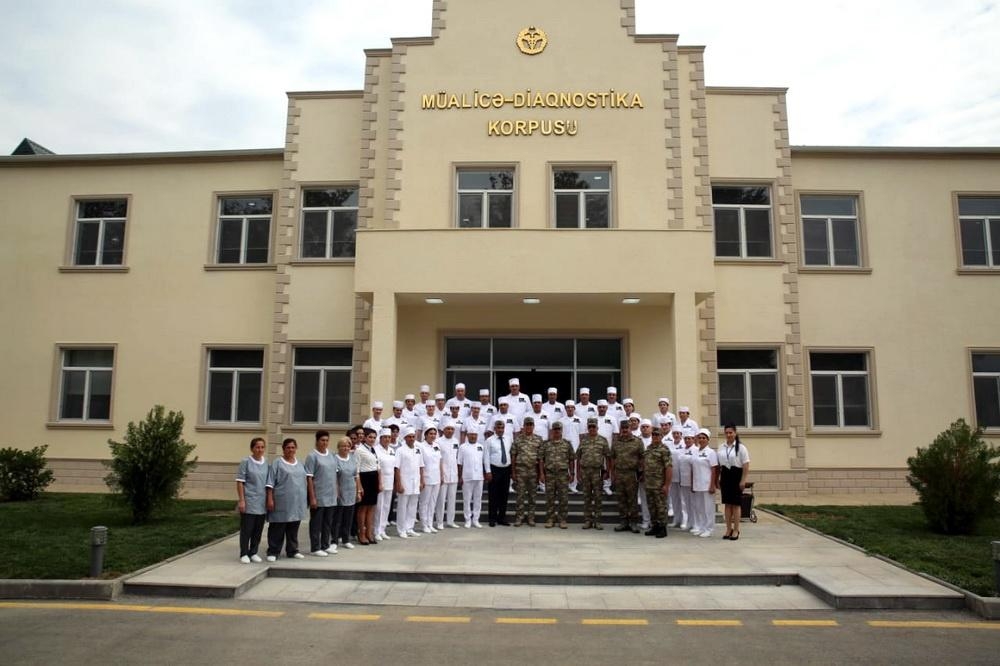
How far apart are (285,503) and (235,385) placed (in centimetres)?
867

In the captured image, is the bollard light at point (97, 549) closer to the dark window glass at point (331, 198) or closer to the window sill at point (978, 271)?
the dark window glass at point (331, 198)

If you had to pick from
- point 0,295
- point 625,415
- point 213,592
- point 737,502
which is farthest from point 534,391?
point 0,295

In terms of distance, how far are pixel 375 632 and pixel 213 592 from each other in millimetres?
2191

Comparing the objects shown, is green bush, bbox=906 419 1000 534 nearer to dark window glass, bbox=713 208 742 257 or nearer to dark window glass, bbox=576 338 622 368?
dark window glass, bbox=576 338 622 368

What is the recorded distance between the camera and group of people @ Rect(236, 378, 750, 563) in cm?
987

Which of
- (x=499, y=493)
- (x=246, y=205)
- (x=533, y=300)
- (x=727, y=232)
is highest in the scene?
(x=246, y=205)

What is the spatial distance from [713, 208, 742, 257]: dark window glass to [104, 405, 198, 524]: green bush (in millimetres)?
11701

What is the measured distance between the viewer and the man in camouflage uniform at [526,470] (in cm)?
1198

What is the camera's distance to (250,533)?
29.2 feet

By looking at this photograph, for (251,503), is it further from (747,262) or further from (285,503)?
(747,262)

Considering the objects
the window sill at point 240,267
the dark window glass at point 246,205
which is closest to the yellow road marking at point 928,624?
the window sill at point 240,267

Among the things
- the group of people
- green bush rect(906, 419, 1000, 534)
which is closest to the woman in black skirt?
the group of people

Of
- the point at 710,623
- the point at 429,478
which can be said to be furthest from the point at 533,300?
the point at 710,623

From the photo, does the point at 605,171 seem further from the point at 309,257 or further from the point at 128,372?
the point at 128,372
